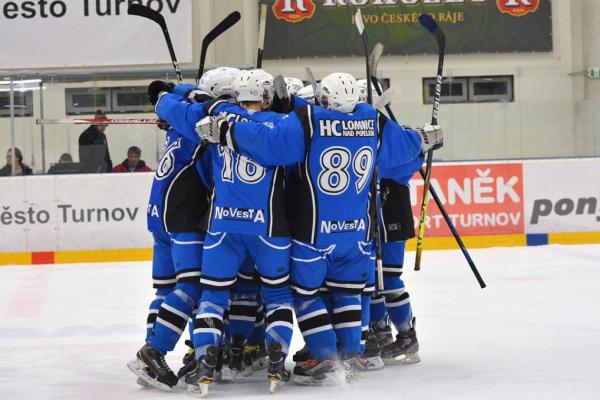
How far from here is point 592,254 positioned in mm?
7273

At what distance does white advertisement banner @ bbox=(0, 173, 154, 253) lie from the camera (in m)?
7.70

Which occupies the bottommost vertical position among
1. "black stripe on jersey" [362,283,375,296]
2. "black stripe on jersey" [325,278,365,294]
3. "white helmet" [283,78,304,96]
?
"black stripe on jersey" [362,283,375,296]

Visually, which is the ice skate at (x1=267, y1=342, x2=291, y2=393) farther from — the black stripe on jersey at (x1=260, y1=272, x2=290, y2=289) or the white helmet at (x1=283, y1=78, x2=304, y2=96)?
the white helmet at (x1=283, y1=78, x2=304, y2=96)

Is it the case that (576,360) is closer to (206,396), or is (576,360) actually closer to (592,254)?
(206,396)

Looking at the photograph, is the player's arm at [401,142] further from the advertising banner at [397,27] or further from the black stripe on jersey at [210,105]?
the advertising banner at [397,27]

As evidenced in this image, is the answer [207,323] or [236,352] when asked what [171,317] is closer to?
[207,323]

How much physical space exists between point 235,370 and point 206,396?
1.11 ft

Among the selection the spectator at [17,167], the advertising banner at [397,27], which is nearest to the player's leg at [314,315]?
the spectator at [17,167]

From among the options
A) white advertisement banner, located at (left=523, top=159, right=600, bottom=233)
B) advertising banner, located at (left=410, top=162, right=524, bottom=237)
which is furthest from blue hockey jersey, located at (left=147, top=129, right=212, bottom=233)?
white advertisement banner, located at (left=523, top=159, right=600, bottom=233)

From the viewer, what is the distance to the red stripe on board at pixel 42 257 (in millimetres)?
7703

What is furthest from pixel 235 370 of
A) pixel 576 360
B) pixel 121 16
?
pixel 121 16

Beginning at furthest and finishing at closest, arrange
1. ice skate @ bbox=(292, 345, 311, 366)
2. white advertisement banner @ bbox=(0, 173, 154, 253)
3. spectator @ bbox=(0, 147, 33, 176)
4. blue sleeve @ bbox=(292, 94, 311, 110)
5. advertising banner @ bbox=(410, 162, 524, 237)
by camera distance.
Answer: advertising banner @ bbox=(410, 162, 524, 237) → spectator @ bbox=(0, 147, 33, 176) → white advertisement banner @ bbox=(0, 173, 154, 253) → blue sleeve @ bbox=(292, 94, 311, 110) → ice skate @ bbox=(292, 345, 311, 366)

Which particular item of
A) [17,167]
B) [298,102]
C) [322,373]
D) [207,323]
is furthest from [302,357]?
[17,167]

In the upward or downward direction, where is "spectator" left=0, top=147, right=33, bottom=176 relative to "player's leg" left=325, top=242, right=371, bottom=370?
upward
